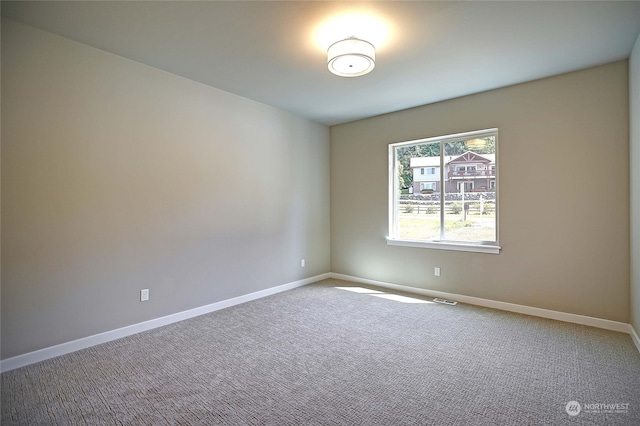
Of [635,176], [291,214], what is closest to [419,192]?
[291,214]

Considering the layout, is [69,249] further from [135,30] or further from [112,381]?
[135,30]

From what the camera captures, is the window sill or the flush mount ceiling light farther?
the window sill

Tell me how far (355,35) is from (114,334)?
11.4ft

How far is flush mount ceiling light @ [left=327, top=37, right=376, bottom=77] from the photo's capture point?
258 centimetres

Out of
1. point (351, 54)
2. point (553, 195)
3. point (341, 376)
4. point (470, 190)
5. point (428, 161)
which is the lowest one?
point (341, 376)

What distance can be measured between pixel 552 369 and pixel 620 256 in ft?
5.31

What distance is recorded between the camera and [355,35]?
2623mm

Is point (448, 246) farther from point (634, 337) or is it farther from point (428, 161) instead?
point (634, 337)

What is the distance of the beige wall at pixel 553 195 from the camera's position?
318cm

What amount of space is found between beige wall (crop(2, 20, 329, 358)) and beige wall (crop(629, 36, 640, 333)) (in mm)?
3894

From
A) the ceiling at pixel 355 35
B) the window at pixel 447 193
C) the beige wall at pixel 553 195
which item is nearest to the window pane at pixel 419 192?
the window at pixel 447 193

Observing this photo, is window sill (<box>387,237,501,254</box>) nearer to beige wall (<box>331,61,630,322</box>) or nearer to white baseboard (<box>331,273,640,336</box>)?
beige wall (<box>331,61,630,322</box>)

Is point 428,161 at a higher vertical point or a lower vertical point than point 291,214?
higher

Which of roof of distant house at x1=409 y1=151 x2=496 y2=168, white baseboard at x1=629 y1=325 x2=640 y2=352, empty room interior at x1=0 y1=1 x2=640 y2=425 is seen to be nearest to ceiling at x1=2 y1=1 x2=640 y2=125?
empty room interior at x1=0 y1=1 x2=640 y2=425
